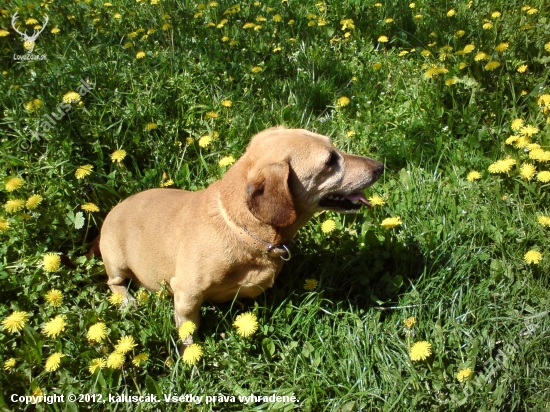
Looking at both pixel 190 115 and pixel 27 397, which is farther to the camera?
pixel 190 115

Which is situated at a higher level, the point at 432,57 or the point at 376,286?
the point at 432,57

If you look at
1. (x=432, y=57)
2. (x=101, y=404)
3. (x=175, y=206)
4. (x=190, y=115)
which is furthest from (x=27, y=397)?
(x=432, y=57)

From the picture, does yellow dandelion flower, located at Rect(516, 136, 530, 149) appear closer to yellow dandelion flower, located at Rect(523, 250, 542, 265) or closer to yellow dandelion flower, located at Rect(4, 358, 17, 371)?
yellow dandelion flower, located at Rect(523, 250, 542, 265)

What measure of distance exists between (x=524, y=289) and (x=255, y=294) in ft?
5.45

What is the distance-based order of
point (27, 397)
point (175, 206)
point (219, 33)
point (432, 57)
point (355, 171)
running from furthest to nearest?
1. point (219, 33)
2. point (432, 57)
3. point (175, 206)
4. point (355, 171)
5. point (27, 397)

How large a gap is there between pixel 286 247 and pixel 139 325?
101 centimetres

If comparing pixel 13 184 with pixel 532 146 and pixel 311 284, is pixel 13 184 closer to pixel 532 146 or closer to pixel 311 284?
pixel 311 284

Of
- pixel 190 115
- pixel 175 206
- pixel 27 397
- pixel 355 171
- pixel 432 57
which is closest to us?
pixel 27 397

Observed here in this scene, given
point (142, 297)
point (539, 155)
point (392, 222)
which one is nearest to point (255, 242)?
point (142, 297)

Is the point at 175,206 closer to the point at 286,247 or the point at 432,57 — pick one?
the point at 286,247

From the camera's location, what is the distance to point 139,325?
288cm

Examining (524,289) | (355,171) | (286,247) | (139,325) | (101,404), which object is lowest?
(101,404)

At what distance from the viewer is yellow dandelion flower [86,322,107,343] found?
8.46 feet

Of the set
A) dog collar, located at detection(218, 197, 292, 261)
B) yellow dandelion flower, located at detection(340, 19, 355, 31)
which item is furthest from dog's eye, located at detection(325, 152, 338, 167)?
yellow dandelion flower, located at detection(340, 19, 355, 31)
